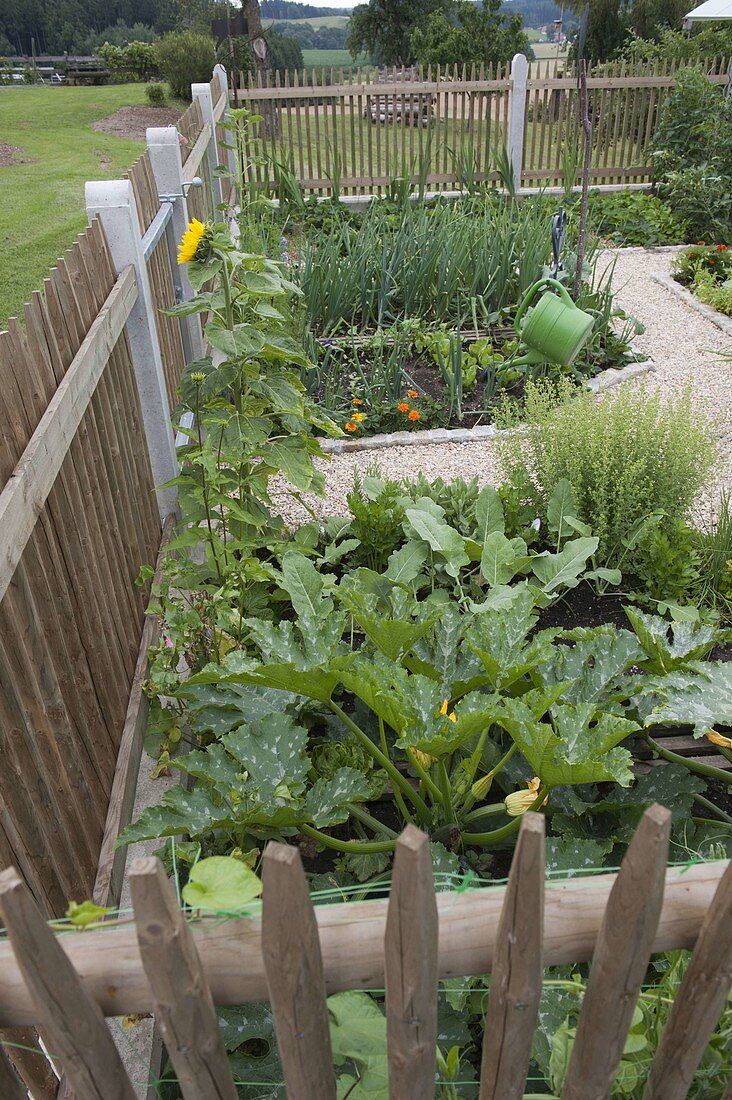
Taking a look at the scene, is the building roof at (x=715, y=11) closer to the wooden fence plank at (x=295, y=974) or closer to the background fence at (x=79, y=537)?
the background fence at (x=79, y=537)

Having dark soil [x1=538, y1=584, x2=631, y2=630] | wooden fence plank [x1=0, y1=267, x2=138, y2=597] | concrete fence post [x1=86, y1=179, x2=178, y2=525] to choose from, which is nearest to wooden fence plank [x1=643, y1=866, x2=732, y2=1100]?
wooden fence plank [x1=0, y1=267, x2=138, y2=597]

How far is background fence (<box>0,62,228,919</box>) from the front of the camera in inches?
66.1

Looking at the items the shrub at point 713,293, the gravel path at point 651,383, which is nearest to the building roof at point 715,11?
the gravel path at point 651,383

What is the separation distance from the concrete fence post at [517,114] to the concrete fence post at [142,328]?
7.82 meters

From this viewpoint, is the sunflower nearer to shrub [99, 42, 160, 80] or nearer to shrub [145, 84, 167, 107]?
shrub [145, 84, 167, 107]

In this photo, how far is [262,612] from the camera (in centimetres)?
278

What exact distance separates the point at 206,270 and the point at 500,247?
3707 millimetres

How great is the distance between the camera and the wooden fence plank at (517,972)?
35.8 inches

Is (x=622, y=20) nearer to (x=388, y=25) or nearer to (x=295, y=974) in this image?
(x=388, y=25)

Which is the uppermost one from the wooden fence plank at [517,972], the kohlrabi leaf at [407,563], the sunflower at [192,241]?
the sunflower at [192,241]

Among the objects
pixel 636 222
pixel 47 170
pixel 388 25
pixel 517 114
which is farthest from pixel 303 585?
pixel 388 25

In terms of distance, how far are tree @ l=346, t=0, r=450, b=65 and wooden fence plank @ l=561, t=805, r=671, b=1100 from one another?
1413 inches

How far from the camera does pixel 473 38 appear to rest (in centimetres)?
2495

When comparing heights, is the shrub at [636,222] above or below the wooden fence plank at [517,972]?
below
